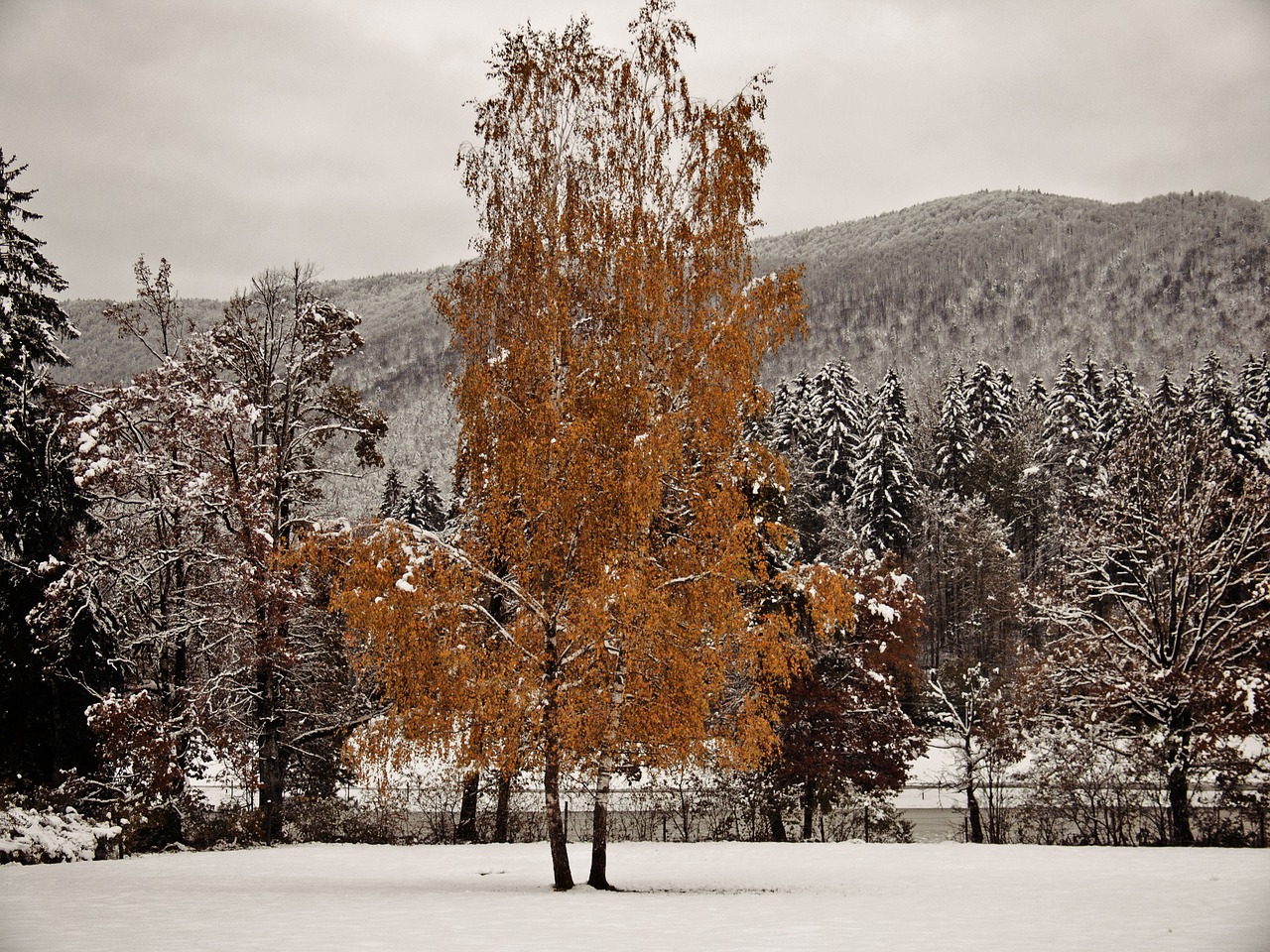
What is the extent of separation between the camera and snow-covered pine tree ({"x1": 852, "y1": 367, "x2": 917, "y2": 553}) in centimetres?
5059

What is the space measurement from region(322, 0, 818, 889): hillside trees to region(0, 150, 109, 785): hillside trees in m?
11.2

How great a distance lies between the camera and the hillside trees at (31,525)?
2047 cm

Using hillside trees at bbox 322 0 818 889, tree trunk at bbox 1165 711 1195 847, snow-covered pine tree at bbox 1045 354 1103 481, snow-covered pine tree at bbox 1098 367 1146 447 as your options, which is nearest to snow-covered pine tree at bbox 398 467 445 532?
snow-covered pine tree at bbox 1045 354 1103 481

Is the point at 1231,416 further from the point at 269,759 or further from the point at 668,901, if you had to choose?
the point at 668,901

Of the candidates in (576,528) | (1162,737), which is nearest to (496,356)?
(576,528)

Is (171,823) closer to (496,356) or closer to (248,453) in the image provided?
(248,453)

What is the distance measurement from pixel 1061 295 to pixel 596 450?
15321cm

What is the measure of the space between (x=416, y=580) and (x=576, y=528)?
207 centimetres

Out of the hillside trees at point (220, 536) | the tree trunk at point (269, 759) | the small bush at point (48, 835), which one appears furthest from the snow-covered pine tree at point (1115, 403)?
the small bush at point (48, 835)

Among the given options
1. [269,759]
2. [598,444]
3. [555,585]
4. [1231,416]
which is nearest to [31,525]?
[269,759]

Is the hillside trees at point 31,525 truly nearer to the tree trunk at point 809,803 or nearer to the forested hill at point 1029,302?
the tree trunk at point 809,803

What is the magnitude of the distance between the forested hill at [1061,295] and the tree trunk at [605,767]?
101891 millimetres

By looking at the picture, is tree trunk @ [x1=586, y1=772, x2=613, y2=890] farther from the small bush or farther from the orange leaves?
the small bush

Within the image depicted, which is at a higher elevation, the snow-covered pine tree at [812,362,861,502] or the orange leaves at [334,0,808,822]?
the snow-covered pine tree at [812,362,861,502]
